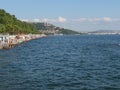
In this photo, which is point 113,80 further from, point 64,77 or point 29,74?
point 29,74

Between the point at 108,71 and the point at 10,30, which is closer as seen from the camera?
the point at 108,71

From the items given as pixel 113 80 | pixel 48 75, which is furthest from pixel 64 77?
pixel 113 80

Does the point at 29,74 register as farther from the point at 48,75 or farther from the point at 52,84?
the point at 52,84

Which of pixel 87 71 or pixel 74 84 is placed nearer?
pixel 74 84

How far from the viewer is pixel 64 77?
43.0 metres

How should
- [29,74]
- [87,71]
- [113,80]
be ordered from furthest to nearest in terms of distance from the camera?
[87,71] < [29,74] < [113,80]

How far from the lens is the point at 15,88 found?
3531cm

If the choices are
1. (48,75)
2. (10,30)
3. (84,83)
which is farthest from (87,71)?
(10,30)

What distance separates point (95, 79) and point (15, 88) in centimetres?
1036

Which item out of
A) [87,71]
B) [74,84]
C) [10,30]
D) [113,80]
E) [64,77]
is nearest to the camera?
[74,84]

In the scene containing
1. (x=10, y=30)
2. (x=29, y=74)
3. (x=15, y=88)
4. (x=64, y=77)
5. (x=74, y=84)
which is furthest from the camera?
(x=10, y=30)

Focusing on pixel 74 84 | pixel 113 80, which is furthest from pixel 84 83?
pixel 113 80

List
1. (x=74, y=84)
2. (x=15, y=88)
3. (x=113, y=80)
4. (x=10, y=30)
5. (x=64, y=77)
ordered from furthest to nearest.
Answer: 1. (x=10, y=30)
2. (x=64, y=77)
3. (x=113, y=80)
4. (x=74, y=84)
5. (x=15, y=88)

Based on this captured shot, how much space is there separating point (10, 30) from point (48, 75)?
13915 centimetres
